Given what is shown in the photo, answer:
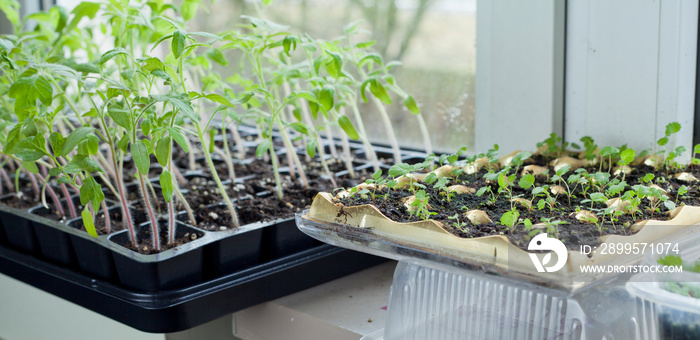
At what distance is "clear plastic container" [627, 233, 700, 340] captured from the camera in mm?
532

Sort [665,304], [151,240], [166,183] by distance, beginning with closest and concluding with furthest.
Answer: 1. [665,304]
2. [166,183]
3. [151,240]

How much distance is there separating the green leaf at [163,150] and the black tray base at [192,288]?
177 mm

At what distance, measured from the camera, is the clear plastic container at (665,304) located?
20.9 inches

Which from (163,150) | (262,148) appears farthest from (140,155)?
(262,148)

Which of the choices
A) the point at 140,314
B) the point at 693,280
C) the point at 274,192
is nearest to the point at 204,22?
the point at 274,192

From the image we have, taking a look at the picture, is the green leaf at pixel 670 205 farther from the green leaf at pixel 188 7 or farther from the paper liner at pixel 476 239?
the green leaf at pixel 188 7

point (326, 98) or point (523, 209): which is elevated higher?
point (326, 98)

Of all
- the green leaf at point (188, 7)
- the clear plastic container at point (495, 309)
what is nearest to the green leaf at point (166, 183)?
the clear plastic container at point (495, 309)

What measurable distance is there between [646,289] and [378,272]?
A: 52 centimetres

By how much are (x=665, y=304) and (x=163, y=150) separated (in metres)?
0.52

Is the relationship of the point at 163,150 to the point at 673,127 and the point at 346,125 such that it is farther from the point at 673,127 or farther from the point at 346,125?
the point at 673,127

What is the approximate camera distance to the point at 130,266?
807 millimetres

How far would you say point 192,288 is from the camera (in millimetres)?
815

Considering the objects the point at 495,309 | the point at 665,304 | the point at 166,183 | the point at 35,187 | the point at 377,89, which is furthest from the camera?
the point at 35,187
